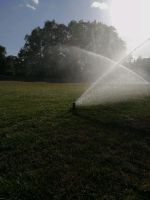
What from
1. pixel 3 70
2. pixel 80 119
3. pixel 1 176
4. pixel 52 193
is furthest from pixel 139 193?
pixel 3 70

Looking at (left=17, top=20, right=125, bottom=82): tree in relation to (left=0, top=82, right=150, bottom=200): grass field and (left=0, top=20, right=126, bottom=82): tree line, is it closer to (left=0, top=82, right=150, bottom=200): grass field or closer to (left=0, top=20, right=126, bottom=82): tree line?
(left=0, top=20, right=126, bottom=82): tree line

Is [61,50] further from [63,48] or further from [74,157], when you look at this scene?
[74,157]

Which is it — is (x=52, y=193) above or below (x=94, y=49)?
below

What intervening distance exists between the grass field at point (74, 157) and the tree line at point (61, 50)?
59.7 m

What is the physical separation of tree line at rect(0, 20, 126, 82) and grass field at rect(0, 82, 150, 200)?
59.7 metres

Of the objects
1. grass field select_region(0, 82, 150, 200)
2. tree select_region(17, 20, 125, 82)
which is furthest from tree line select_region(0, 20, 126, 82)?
grass field select_region(0, 82, 150, 200)

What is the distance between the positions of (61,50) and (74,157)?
71.1 metres

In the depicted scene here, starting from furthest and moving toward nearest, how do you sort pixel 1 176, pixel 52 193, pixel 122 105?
pixel 122 105, pixel 1 176, pixel 52 193

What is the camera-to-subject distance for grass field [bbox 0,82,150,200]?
6.57m

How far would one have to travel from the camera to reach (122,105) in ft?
54.6

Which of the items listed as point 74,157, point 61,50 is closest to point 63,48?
point 61,50

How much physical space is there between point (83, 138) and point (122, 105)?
7451mm

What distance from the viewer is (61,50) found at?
77625 millimetres

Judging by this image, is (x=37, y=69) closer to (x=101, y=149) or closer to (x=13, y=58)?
(x=13, y=58)
